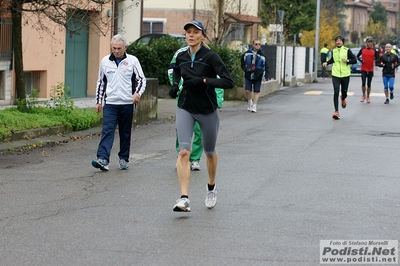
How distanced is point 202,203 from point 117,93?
10.0ft

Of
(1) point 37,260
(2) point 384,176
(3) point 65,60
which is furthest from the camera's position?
(3) point 65,60

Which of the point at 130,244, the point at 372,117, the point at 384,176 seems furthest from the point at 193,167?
the point at 372,117

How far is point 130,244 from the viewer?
23.0 ft

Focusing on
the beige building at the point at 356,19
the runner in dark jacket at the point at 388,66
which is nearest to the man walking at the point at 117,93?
the runner in dark jacket at the point at 388,66

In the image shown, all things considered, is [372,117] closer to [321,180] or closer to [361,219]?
[321,180]

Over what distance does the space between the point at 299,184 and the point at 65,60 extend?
1408 centimetres

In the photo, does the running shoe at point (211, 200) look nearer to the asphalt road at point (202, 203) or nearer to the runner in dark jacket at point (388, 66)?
the asphalt road at point (202, 203)

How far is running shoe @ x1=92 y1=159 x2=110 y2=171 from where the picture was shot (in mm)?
11289

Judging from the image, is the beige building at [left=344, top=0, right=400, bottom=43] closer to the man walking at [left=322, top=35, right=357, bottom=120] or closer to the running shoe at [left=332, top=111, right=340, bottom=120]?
the man walking at [left=322, top=35, right=357, bottom=120]

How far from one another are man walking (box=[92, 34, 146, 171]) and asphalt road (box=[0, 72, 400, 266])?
0.36 m

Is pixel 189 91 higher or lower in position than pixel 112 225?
higher

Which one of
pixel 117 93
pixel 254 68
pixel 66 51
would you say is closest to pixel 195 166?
pixel 117 93

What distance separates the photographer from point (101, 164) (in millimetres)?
11328

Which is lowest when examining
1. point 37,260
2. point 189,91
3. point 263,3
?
point 37,260
